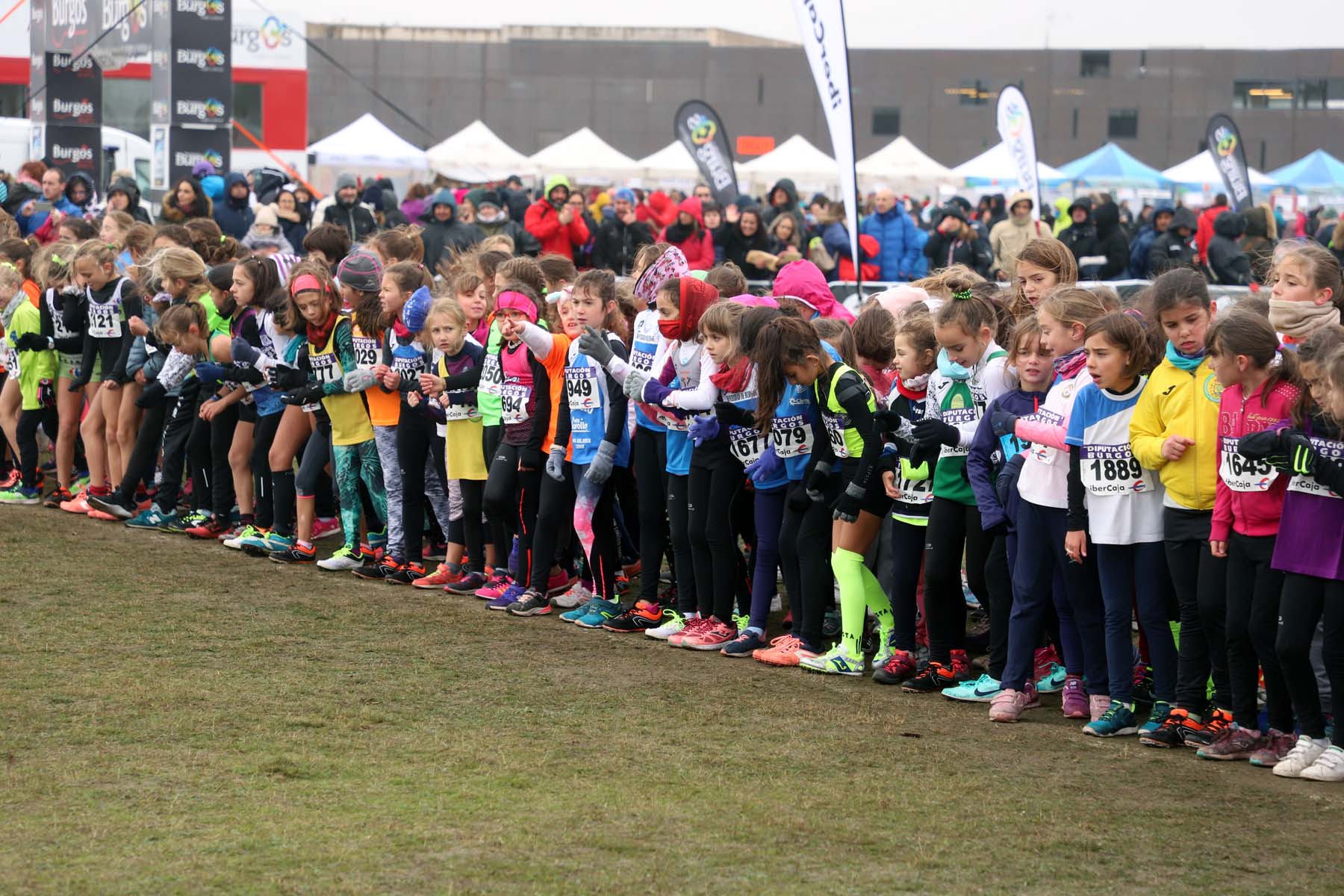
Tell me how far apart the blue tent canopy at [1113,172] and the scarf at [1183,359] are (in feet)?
117

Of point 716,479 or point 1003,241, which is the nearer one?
point 716,479

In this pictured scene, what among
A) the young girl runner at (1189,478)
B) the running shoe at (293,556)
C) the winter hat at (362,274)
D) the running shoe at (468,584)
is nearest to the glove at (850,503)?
the young girl runner at (1189,478)

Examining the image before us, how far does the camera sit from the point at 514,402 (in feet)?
28.2

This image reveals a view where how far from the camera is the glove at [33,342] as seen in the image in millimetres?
11289

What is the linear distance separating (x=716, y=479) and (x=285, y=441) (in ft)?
10.9

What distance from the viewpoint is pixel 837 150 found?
1200cm

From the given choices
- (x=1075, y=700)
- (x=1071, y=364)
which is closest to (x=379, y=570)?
(x=1075, y=700)

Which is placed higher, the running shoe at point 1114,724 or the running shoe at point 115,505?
the running shoe at point 115,505

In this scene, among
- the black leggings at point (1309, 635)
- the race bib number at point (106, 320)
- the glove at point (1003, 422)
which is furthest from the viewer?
the race bib number at point (106, 320)

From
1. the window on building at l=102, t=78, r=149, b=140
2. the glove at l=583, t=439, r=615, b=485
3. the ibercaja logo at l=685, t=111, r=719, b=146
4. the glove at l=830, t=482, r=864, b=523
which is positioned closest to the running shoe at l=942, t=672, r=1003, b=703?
the glove at l=830, t=482, r=864, b=523

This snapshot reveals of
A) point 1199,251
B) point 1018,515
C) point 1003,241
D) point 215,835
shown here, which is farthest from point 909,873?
point 1199,251

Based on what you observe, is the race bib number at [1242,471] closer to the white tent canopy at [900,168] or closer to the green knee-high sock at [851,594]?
the green knee-high sock at [851,594]

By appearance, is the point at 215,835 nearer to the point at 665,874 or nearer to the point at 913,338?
the point at 665,874

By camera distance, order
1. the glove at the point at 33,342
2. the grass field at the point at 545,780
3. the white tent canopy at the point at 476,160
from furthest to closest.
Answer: the white tent canopy at the point at 476,160
the glove at the point at 33,342
the grass field at the point at 545,780
